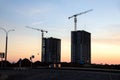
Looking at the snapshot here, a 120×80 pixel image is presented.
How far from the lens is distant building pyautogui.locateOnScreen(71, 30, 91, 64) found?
155625 millimetres

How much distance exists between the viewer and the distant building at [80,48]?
155625 millimetres

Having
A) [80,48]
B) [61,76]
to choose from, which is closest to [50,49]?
[80,48]

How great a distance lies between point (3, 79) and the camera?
3575 cm

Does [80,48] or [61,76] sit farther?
[80,48]

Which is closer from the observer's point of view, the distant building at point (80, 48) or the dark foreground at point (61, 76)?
the dark foreground at point (61, 76)

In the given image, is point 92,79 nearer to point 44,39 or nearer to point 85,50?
point 85,50

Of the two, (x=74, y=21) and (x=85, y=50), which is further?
(x=74, y=21)

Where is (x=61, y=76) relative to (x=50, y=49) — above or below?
below

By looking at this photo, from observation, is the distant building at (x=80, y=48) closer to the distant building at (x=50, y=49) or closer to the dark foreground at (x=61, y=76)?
the distant building at (x=50, y=49)

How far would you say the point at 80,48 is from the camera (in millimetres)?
161375

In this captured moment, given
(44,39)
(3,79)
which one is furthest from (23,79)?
(44,39)

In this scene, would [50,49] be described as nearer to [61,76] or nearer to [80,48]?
[80,48]

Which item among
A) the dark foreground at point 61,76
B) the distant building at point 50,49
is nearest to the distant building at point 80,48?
the distant building at point 50,49

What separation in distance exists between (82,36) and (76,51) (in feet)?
63.4
